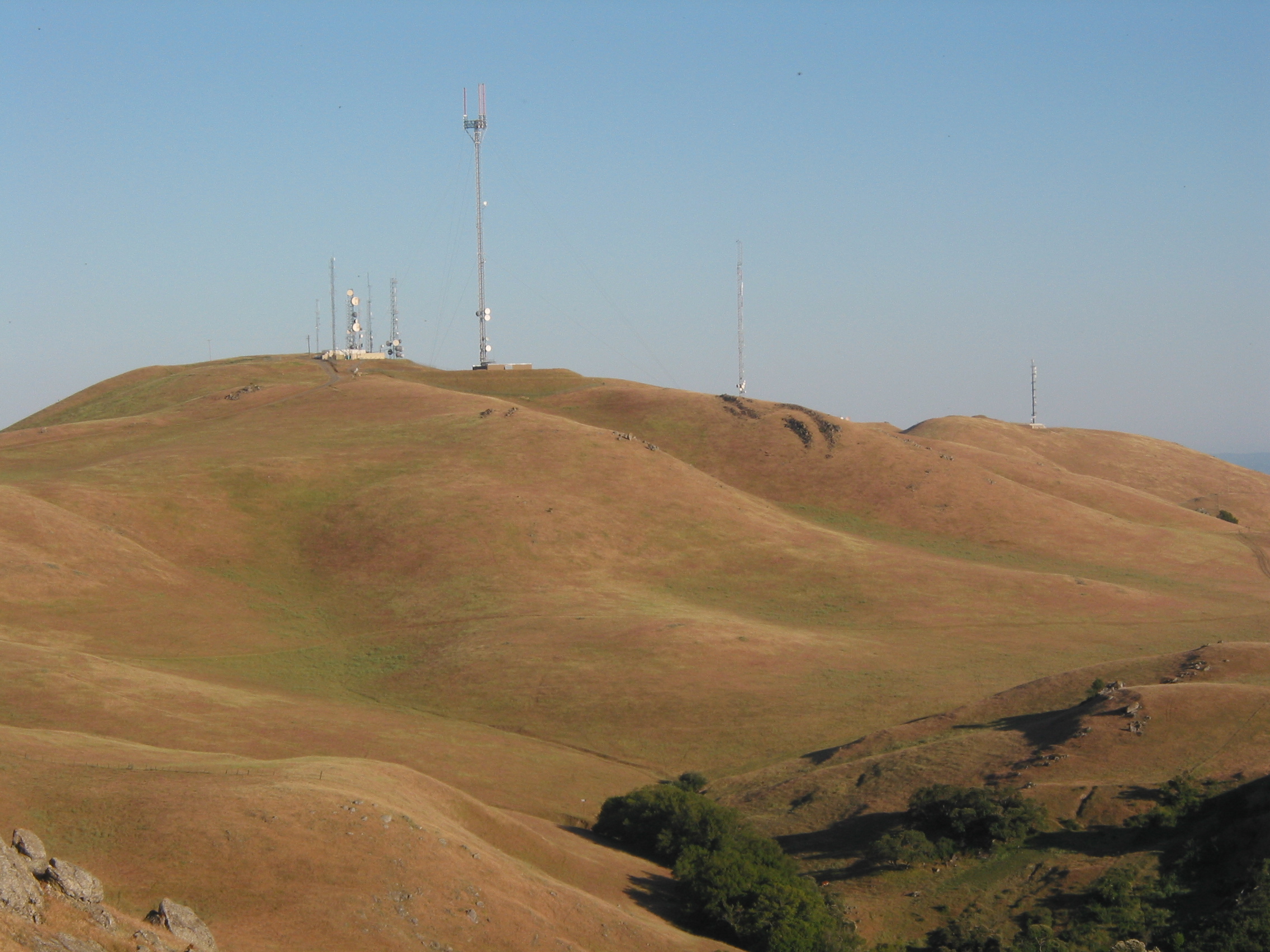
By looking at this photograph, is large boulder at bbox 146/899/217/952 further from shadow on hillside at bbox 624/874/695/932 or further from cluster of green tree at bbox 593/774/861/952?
cluster of green tree at bbox 593/774/861/952

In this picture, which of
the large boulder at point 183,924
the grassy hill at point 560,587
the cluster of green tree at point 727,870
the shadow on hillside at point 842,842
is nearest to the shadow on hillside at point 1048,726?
the grassy hill at point 560,587

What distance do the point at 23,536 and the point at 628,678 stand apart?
30.5 metres

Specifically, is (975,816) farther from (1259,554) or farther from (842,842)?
(1259,554)

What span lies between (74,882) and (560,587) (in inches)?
1761

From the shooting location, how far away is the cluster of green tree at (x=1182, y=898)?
25.3m

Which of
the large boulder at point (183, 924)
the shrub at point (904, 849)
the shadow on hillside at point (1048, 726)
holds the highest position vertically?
the large boulder at point (183, 924)

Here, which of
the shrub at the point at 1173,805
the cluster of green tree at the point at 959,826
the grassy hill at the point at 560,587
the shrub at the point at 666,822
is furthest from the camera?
the grassy hill at the point at 560,587

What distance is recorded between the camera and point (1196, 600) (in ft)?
222

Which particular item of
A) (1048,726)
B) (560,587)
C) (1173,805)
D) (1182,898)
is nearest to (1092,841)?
(1173,805)

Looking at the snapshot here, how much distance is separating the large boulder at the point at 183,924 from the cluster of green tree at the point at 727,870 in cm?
1212

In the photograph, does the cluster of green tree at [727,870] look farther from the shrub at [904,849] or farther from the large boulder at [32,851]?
the large boulder at [32,851]

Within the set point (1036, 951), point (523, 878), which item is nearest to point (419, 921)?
point (523, 878)

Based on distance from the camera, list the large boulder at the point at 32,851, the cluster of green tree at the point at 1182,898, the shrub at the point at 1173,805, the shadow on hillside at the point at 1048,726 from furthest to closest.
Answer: the shadow on hillside at the point at 1048,726 → the shrub at the point at 1173,805 → the cluster of green tree at the point at 1182,898 → the large boulder at the point at 32,851

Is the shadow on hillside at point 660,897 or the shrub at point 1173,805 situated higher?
the shrub at point 1173,805
